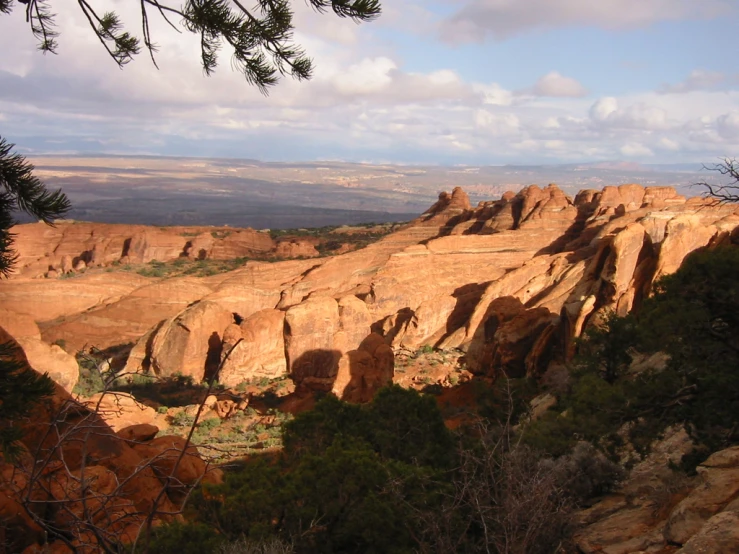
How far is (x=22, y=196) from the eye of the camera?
5.47 metres

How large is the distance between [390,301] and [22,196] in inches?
1520

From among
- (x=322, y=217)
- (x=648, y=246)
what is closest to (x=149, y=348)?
(x=648, y=246)

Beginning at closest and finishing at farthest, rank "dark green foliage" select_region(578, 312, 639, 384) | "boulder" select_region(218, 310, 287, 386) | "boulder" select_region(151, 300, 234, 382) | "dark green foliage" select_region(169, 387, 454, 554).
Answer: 1. "dark green foliage" select_region(169, 387, 454, 554)
2. "dark green foliage" select_region(578, 312, 639, 384)
3. "boulder" select_region(151, 300, 234, 382)
4. "boulder" select_region(218, 310, 287, 386)

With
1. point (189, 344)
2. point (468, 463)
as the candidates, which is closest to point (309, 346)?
point (189, 344)

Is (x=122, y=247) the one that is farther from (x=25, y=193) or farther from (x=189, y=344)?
(x=25, y=193)

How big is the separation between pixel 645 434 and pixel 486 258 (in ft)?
115

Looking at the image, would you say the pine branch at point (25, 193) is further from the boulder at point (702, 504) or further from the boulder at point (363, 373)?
the boulder at point (363, 373)

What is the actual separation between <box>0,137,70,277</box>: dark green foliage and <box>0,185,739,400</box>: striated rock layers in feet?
86.3

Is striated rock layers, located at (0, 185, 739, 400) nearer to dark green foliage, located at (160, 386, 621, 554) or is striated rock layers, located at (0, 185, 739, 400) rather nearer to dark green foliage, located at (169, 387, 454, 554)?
dark green foliage, located at (160, 386, 621, 554)

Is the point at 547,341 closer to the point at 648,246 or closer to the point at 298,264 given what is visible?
the point at 648,246

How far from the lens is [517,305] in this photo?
3591 centimetres

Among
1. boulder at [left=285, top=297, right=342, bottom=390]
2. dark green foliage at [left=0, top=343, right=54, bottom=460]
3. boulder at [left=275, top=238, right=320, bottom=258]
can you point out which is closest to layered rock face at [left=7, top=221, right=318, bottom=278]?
boulder at [left=275, top=238, right=320, bottom=258]

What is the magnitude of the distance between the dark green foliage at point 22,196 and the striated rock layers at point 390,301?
2629 cm

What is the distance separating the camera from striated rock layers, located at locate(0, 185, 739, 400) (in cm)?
3241
